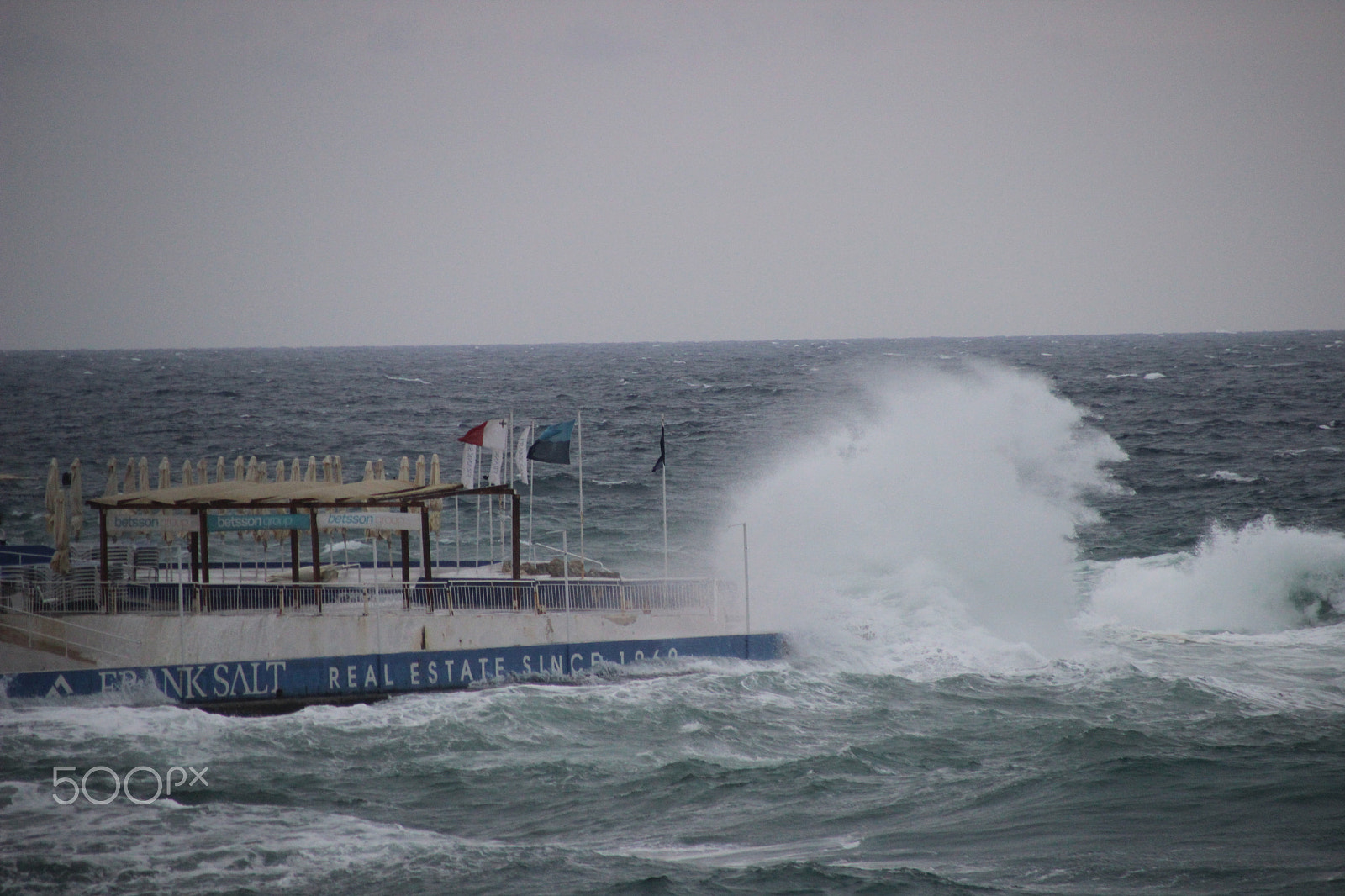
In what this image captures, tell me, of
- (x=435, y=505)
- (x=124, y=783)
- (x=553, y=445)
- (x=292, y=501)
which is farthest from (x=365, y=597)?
(x=124, y=783)

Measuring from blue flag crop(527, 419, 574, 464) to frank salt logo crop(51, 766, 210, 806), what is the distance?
36.1 feet

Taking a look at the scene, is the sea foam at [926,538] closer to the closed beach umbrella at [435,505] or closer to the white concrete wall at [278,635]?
the white concrete wall at [278,635]

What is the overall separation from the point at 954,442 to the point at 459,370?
159 m

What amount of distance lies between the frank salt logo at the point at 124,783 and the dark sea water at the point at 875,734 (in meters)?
0.27

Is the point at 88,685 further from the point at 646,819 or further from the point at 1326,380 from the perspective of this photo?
the point at 1326,380

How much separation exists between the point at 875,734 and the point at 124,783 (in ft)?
48.3

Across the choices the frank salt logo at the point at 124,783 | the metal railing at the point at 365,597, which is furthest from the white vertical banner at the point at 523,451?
the frank salt logo at the point at 124,783

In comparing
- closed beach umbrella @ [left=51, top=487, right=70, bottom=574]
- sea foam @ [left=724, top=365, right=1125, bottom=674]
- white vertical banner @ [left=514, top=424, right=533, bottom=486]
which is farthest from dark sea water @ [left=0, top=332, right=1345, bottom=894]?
white vertical banner @ [left=514, top=424, right=533, bottom=486]

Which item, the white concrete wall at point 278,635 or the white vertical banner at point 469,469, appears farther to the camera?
the white vertical banner at point 469,469

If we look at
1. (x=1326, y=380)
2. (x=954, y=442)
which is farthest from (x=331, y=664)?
(x=1326, y=380)

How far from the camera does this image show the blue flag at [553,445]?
2953 centimetres

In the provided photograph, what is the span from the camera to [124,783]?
2134 centimetres

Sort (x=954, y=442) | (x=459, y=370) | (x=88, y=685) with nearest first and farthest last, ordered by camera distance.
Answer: (x=88, y=685)
(x=954, y=442)
(x=459, y=370)

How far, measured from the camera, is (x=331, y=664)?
26156 mm
